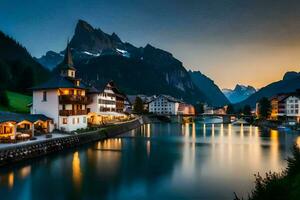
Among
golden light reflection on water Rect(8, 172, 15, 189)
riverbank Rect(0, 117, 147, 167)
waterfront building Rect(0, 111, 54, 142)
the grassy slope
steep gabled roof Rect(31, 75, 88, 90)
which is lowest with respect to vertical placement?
golden light reflection on water Rect(8, 172, 15, 189)

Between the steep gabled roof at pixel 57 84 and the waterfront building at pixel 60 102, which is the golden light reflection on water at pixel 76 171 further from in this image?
the steep gabled roof at pixel 57 84

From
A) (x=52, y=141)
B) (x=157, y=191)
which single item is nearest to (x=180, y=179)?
(x=157, y=191)

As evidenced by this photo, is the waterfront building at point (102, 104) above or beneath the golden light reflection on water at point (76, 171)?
above

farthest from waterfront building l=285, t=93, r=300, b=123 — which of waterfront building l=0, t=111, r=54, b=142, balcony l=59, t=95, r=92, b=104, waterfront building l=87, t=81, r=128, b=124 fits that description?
waterfront building l=0, t=111, r=54, b=142

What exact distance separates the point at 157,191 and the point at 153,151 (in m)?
24.8

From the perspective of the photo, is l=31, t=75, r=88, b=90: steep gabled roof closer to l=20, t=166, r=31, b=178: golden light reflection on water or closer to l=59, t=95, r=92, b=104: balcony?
l=59, t=95, r=92, b=104: balcony

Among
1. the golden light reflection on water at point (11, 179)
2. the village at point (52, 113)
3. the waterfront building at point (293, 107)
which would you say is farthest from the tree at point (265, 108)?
the golden light reflection on water at point (11, 179)

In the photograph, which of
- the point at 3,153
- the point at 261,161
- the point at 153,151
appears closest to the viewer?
the point at 3,153

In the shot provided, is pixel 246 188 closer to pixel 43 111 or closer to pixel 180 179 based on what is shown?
pixel 180 179

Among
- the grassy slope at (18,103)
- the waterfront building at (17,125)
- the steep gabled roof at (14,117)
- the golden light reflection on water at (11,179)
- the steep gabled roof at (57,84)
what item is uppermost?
the steep gabled roof at (57,84)

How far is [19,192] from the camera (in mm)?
26062

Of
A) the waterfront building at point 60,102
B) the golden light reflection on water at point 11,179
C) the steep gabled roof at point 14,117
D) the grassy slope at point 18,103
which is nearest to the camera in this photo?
the golden light reflection on water at point 11,179

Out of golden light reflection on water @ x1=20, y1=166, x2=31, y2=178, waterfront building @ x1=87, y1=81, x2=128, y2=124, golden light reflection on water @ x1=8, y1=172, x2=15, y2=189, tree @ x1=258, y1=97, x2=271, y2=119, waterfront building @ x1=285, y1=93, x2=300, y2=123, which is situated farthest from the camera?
tree @ x1=258, y1=97, x2=271, y2=119

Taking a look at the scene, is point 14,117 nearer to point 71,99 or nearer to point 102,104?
point 71,99
